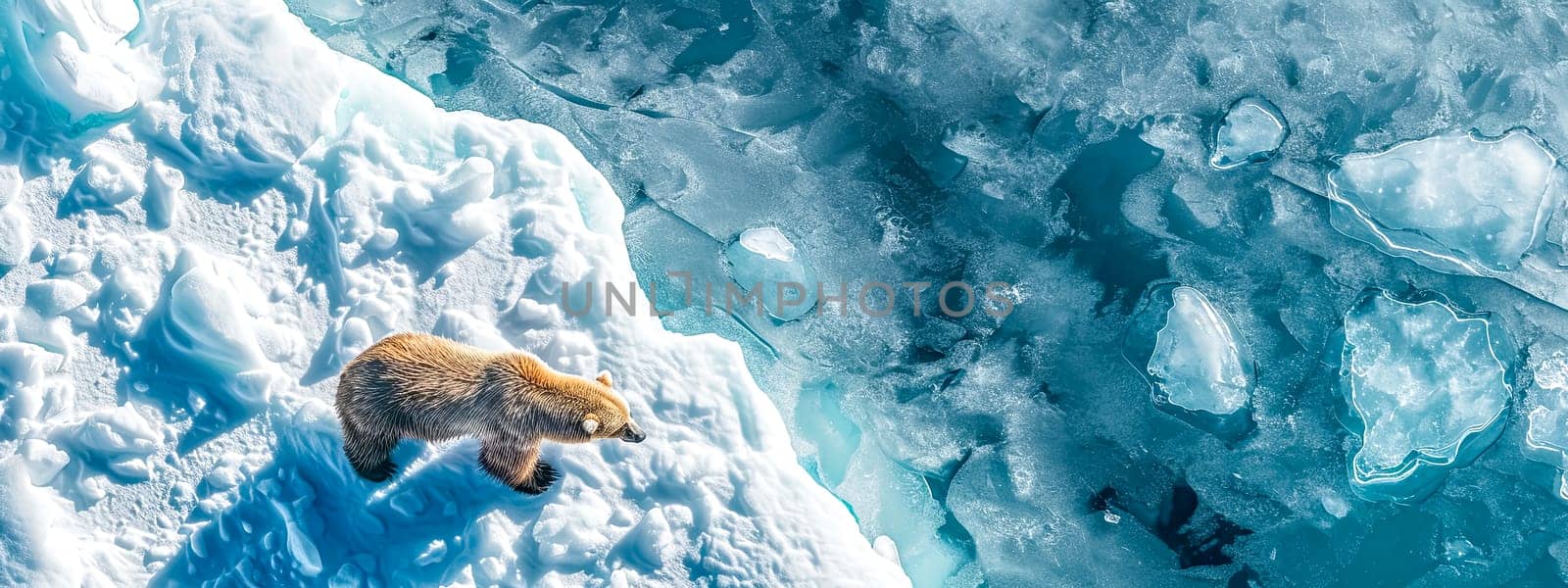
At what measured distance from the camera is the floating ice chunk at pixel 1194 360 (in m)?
4.19

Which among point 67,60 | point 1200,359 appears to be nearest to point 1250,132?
point 1200,359

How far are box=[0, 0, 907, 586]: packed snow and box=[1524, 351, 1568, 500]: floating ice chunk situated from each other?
3116 millimetres

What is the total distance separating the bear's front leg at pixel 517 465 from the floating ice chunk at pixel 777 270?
4.49ft

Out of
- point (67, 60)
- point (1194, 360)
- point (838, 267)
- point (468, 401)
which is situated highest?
point (67, 60)

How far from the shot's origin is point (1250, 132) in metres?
4.27

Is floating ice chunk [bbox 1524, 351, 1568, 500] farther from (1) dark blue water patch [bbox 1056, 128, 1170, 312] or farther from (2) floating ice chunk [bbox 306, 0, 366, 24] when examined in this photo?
(2) floating ice chunk [bbox 306, 0, 366, 24]

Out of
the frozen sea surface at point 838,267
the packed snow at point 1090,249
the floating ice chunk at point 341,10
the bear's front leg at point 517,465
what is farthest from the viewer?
the floating ice chunk at point 341,10

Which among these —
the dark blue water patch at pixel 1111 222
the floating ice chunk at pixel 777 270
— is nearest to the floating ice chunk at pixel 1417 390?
the dark blue water patch at pixel 1111 222

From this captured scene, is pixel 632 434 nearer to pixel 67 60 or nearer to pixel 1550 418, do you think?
pixel 67 60

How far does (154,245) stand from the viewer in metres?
3.87

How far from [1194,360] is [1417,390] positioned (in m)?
1.06

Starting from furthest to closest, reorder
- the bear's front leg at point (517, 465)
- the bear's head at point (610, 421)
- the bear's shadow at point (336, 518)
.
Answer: the bear's shadow at point (336, 518) → the bear's front leg at point (517, 465) → the bear's head at point (610, 421)

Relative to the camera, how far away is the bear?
3363 millimetres

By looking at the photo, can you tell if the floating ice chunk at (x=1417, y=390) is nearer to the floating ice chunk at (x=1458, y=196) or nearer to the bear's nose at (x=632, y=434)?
the floating ice chunk at (x=1458, y=196)
